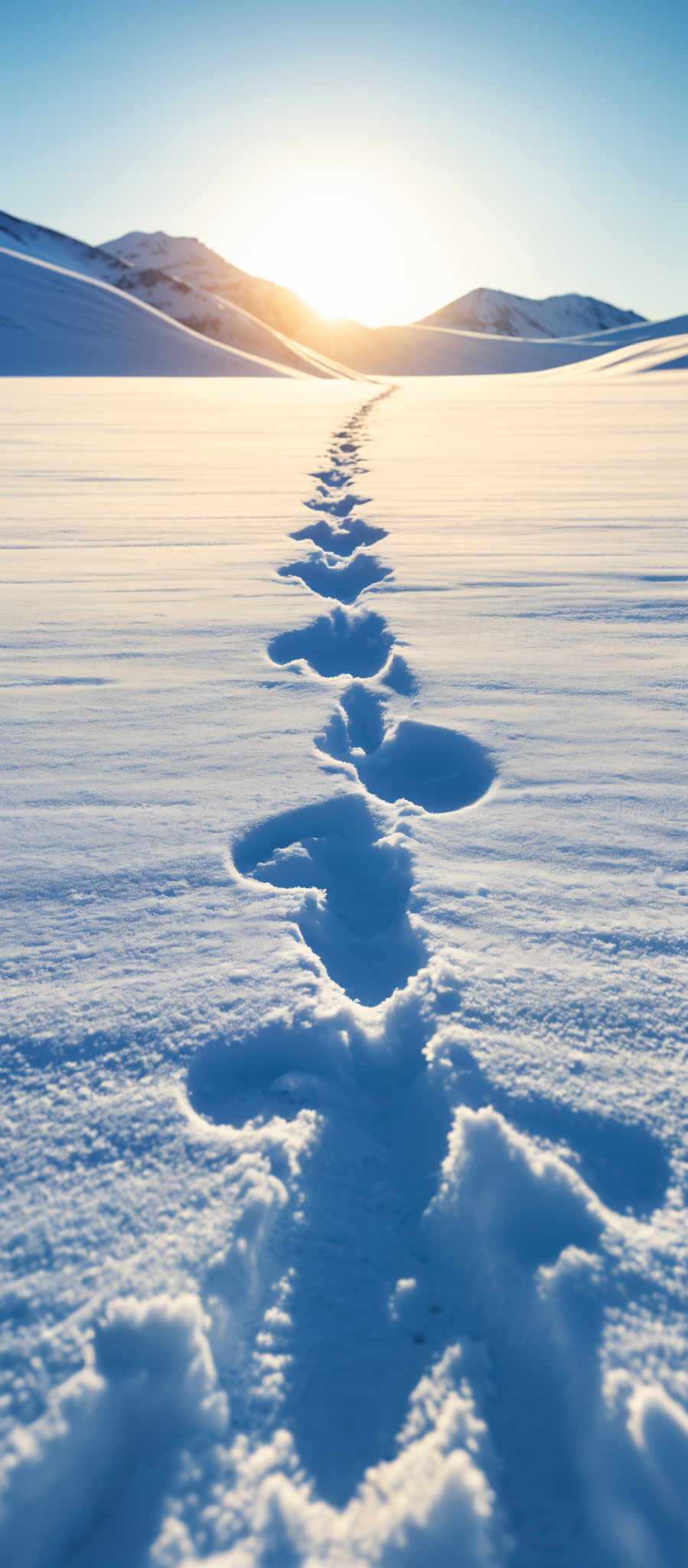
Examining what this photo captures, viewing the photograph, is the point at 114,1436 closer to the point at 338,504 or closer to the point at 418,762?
the point at 418,762

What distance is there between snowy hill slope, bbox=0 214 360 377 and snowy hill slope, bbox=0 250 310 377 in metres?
5.91

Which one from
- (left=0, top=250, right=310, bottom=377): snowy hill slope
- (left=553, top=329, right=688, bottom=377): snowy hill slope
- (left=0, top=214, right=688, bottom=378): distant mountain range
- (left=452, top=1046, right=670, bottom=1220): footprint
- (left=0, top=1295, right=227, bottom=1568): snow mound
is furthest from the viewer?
(left=0, top=214, right=688, bottom=378): distant mountain range

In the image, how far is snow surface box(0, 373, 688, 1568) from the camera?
68cm

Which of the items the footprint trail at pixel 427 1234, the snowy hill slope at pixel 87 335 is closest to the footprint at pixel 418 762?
the footprint trail at pixel 427 1234

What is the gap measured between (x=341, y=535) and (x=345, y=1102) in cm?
301

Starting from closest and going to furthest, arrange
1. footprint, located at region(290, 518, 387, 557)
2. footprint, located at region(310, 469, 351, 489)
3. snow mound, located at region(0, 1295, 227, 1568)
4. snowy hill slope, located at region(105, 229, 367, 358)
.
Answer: snow mound, located at region(0, 1295, 227, 1568) → footprint, located at region(290, 518, 387, 557) → footprint, located at region(310, 469, 351, 489) → snowy hill slope, located at region(105, 229, 367, 358)

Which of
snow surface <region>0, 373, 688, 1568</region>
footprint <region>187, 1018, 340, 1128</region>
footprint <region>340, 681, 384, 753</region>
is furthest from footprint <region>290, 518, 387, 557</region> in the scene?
footprint <region>187, 1018, 340, 1128</region>

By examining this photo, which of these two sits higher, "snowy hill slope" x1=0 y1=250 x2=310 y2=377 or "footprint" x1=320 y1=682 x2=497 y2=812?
"snowy hill slope" x1=0 y1=250 x2=310 y2=377

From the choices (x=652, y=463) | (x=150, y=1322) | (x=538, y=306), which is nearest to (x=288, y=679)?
(x=150, y=1322)

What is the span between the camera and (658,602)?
8.36 feet

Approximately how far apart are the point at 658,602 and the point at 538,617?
410 mm

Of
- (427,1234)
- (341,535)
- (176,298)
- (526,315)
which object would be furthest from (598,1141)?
(526,315)

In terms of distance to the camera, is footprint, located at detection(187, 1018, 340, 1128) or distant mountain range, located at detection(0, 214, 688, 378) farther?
distant mountain range, located at detection(0, 214, 688, 378)

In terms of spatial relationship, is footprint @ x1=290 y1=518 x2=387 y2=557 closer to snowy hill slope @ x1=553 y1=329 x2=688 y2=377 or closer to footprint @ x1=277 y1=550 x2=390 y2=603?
footprint @ x1=277 y1=550 x2=390 y2=603
